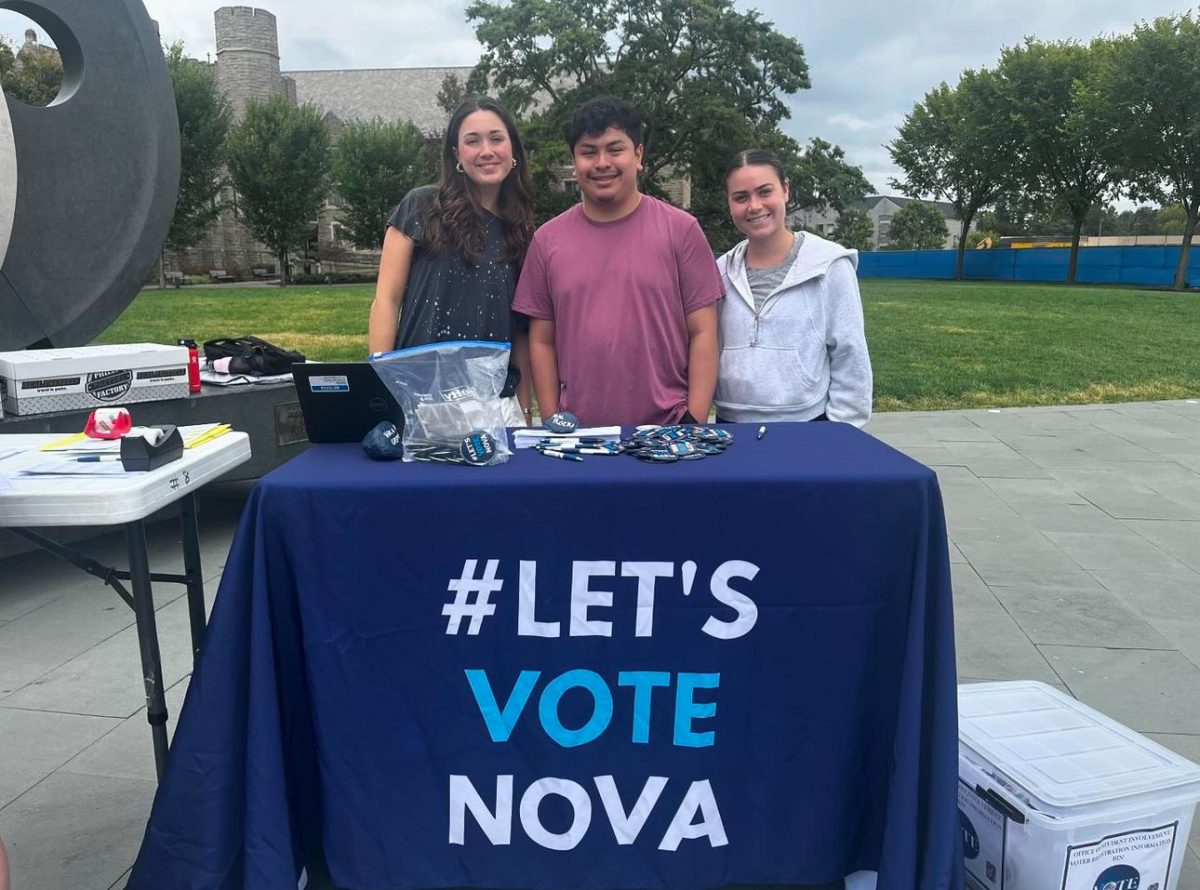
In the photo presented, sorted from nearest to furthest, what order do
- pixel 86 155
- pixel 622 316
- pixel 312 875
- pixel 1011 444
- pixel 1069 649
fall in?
pixel 312 875 → pixel 622 316 → pixel 1069 649 → pixel 86 155 → pixel 1011 444

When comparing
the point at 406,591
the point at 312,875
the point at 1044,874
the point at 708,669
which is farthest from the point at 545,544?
the point at 1044,874

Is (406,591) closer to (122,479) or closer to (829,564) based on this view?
(122,479)

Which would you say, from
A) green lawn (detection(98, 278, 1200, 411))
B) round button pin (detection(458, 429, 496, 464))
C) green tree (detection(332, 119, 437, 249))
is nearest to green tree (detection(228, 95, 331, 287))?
green tree (detection(332, 119, 437, 249))

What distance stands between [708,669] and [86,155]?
4.57 metres

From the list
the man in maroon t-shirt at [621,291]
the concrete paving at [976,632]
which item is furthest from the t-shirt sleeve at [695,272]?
the concrete paving at [976,632]

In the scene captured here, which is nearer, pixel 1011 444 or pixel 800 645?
pixel 800 645

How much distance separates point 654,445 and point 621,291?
71 centimetres

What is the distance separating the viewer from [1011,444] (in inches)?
282

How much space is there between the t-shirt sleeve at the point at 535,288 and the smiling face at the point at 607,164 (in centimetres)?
22

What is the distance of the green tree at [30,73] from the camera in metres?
25.6

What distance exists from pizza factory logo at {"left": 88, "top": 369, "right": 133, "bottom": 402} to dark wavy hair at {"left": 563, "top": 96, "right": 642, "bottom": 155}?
2483 mm

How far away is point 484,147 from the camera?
8.92ft

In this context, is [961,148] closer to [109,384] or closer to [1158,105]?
[1158,105]

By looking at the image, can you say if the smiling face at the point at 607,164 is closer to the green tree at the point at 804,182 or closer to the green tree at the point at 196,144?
the green tree at the point at 196,144
